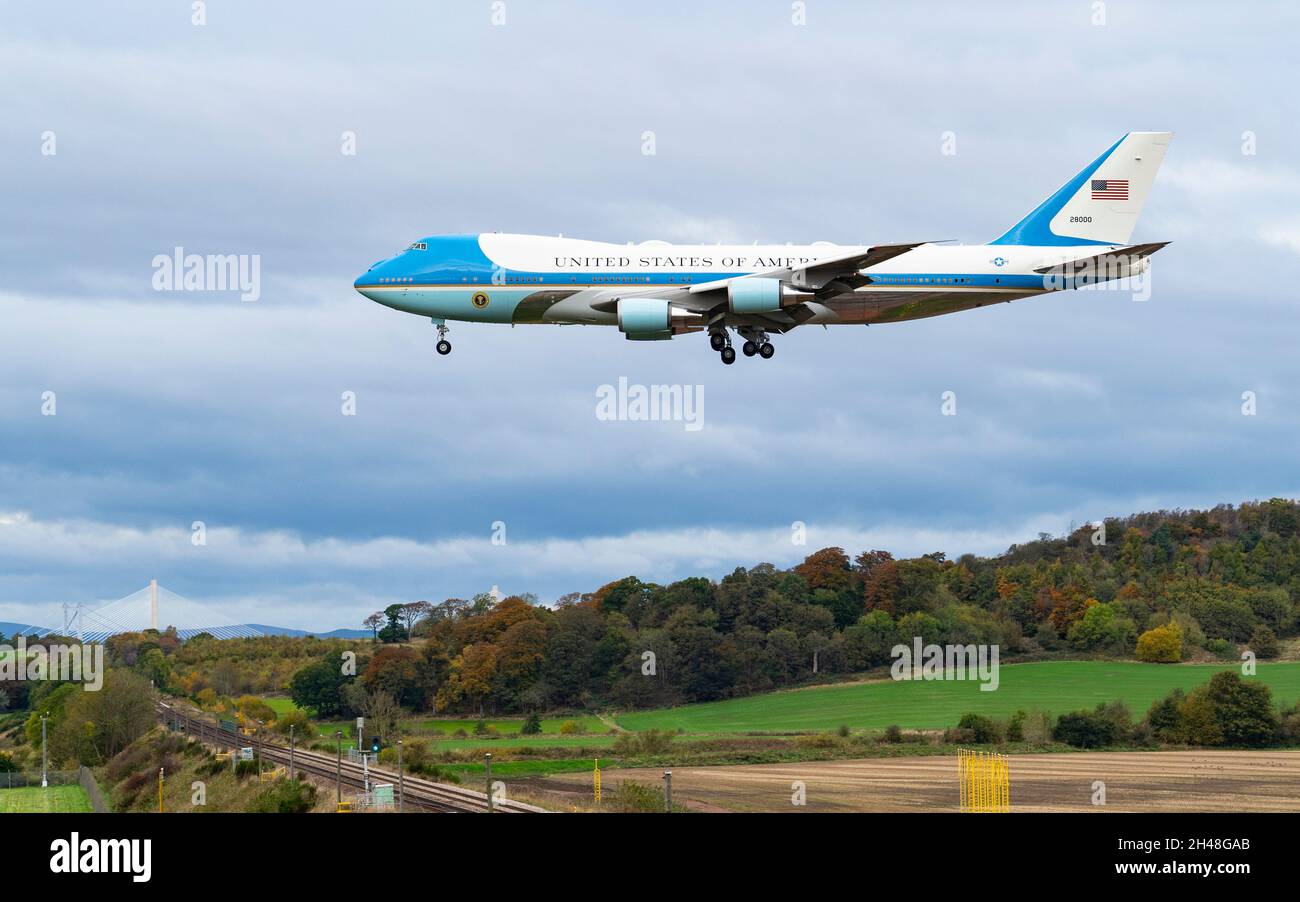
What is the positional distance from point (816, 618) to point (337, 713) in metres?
41.5

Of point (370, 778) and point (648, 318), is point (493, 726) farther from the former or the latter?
point (648, 318)

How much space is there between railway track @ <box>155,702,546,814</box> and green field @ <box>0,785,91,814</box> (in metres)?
9.26

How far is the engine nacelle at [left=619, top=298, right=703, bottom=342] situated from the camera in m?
63.5

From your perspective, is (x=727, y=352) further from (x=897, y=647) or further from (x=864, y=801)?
(x=897, y=647)

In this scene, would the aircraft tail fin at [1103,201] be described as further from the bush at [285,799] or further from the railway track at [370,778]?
the bush at [285,799]

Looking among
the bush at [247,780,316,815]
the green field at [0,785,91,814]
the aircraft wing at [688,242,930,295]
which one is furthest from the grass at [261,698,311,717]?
the aircraft wing at [688,242,930,295]

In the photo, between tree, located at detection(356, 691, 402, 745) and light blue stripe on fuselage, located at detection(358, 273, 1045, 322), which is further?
tree, located at detection(356, 691, 402, 745)

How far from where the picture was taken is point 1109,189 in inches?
2936

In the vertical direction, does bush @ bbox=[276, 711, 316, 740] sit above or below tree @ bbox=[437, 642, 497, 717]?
below

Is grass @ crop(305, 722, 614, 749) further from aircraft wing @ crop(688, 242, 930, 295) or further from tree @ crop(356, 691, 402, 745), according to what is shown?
aircraft wing @ crop(688, 242, 930, 295)

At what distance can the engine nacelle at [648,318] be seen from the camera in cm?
6350

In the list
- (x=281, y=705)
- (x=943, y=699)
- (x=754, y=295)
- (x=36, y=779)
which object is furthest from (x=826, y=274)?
(x=36, y=779)

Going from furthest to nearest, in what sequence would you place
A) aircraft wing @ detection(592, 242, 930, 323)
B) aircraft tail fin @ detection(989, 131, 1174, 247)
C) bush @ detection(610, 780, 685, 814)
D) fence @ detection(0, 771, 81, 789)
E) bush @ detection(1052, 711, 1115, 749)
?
fence @ detection(0, 771, 81, 789) → bush @ detection(1052, 711, 1115, 749) → aircraft tail fin @ detection(989, 131, 1174, 247) → aircraft wing @ detection(592, 242, 930, 323) → bush @ detection(610, 780, 685, 814)

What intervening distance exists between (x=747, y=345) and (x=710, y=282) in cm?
346
